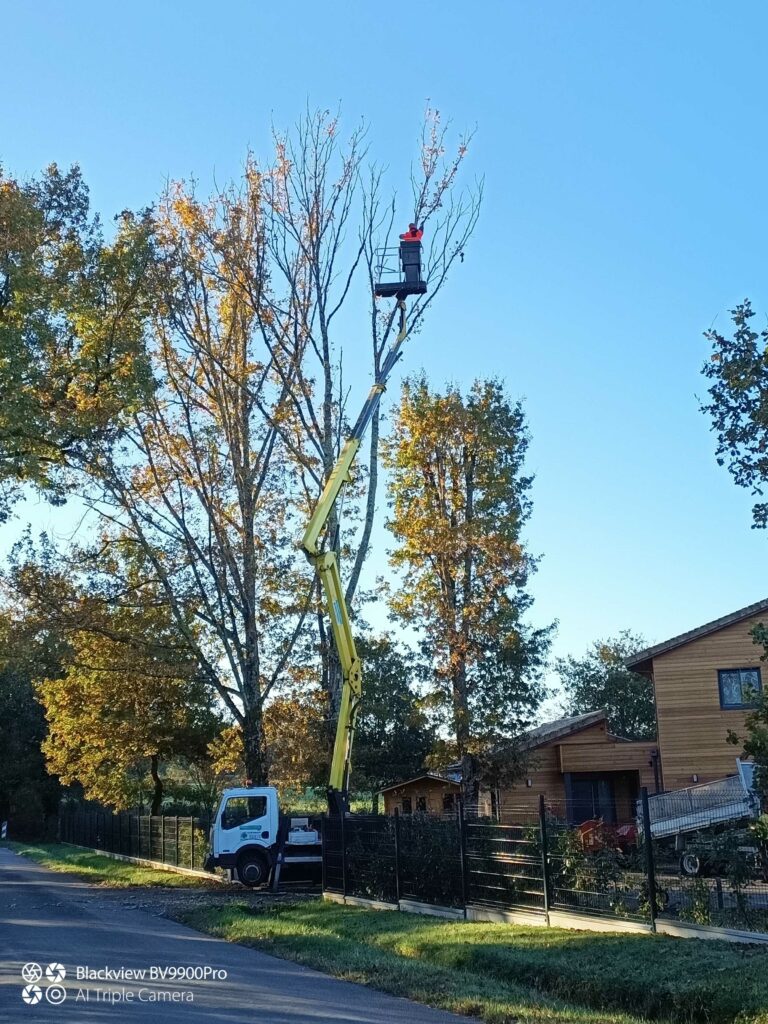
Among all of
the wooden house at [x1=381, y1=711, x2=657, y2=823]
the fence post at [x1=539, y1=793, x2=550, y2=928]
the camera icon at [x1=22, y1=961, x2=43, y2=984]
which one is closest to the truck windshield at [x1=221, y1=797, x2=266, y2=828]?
the wooden house at [x1=381, y1=711, x2=657, y2=823]

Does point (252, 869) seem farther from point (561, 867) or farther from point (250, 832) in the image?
point (561, 867)

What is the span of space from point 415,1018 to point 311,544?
13.2 m

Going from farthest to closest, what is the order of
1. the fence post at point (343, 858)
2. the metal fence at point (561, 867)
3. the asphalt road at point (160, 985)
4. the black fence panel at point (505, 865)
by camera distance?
the fence post at point (343, 858) < the black fence panel at point (505, 865) < the metal fence at point (561, 867) < the asphalt road at point (160, 985)

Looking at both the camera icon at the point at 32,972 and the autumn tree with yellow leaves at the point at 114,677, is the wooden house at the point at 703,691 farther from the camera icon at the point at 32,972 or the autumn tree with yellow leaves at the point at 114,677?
the camera icon at the point at 32,972

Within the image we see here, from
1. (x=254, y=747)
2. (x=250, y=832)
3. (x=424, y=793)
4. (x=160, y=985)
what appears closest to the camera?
(x=160, y=985)

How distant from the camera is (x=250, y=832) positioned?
2706cm

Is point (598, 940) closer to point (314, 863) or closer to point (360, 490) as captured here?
point (314, 863)

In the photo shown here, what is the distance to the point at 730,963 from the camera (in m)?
10.5

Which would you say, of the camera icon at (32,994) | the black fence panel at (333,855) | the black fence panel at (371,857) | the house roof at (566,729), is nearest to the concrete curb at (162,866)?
the black fence panel at (333,855)

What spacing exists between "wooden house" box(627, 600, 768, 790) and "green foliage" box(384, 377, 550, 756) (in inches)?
152

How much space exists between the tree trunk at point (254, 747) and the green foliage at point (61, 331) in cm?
928

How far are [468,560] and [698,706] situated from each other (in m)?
8.32

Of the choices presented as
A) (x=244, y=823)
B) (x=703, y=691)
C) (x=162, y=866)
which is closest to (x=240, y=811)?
(x=244, y=823)

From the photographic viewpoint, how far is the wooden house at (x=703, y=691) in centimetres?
3228
